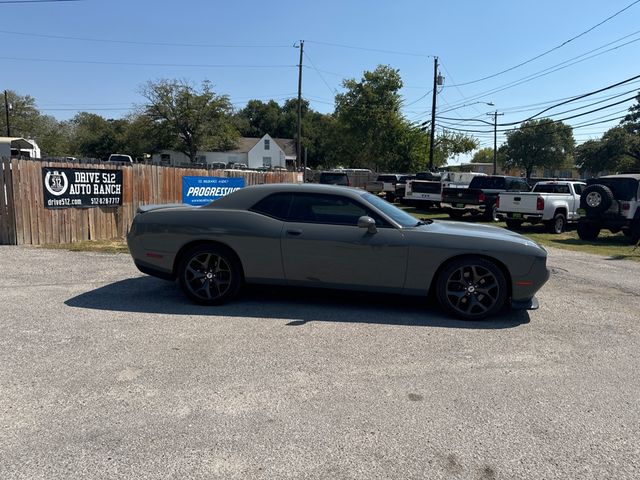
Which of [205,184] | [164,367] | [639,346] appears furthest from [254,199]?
[205,184]

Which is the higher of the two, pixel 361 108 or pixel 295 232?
pixel 361 108

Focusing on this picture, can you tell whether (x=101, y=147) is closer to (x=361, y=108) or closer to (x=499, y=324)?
(x=361, y=108)

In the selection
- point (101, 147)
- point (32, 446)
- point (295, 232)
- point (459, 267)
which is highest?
point (101, 147)

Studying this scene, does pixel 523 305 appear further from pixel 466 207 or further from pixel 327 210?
pixel 466 207

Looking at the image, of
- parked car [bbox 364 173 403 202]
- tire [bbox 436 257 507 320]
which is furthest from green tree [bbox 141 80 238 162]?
tire [bbox 436 257 507 320]

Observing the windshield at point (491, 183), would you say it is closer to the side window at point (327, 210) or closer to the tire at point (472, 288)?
the tire at point (472, 288)

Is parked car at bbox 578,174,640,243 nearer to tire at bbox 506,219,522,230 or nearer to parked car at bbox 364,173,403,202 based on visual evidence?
tire at bbox 506,219,522,230

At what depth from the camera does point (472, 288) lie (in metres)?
5.40

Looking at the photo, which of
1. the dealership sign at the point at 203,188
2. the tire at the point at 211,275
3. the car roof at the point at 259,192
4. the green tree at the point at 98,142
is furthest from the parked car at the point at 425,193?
the green tree at the point at 98,142

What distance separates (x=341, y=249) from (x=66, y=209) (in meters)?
7.45

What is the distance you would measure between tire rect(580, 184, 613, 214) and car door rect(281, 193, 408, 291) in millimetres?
10933

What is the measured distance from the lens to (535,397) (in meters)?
3.60

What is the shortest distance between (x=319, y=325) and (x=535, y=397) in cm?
222

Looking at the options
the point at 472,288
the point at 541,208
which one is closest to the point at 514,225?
the point at 541,208
